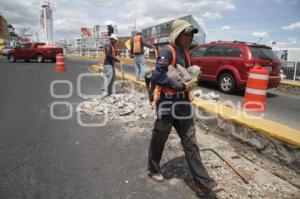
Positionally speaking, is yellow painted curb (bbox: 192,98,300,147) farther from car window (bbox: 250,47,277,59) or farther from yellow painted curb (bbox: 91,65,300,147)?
car window (bbox: 250,47,277,59)

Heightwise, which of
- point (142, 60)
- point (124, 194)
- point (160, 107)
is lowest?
point (124, 194)

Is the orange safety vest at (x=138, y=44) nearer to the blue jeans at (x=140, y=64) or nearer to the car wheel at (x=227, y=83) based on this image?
the blue jeans at (x=140, y=64)

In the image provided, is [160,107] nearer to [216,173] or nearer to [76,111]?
[216,173]

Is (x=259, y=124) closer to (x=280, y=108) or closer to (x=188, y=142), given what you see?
(x=188, y=142)

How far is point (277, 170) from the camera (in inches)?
136

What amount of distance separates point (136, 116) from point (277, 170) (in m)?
3.25

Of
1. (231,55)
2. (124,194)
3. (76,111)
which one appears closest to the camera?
(124,194)

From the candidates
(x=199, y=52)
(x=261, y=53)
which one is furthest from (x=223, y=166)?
(x=199, y=52)

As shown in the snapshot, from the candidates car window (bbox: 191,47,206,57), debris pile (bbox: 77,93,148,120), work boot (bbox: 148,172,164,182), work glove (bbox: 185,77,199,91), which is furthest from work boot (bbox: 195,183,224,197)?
car window (bbox: 191,47,206,57)

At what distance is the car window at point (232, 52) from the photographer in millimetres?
9153

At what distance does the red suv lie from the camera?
886 cm

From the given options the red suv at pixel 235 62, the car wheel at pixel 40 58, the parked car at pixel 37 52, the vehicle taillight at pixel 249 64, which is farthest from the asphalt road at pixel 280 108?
the car wheel at pixel 40 58

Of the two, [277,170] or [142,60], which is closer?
[277,170]

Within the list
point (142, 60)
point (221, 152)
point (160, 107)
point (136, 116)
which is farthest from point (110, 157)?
point (142, 60)
